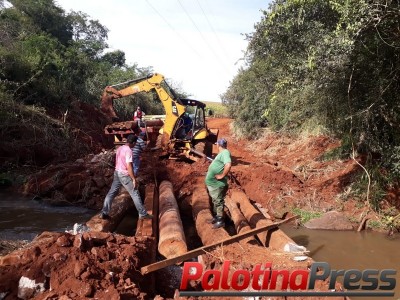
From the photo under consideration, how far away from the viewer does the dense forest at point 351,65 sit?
8219 mm

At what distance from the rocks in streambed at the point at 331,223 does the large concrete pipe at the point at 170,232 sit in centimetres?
360

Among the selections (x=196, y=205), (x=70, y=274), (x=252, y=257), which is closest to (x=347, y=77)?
(x=196, y=205)

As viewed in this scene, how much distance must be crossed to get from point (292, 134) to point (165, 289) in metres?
14.2

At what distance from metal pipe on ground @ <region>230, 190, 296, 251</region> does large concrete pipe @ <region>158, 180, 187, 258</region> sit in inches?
63.0

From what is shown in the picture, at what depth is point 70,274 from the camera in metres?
4.46

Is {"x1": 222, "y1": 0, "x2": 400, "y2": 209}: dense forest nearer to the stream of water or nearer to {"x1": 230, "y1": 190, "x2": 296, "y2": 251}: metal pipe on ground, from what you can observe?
the stream of water

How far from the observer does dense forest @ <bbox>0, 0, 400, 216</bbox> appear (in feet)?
28.6

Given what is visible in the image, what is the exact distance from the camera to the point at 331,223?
31.5 ft

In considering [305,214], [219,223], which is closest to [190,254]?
[219,223]

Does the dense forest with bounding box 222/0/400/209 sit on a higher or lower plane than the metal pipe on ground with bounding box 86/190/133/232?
higher

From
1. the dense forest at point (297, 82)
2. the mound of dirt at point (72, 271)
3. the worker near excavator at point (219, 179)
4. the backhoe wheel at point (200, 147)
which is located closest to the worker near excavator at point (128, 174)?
the worker near excavator at point (219, 179)

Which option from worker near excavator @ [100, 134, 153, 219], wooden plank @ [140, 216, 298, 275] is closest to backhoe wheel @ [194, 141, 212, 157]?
worker near excavator @ [100, 134, 153, 219]

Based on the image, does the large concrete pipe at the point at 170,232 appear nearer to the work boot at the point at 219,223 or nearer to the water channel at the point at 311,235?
the work boot at the point at 219,223

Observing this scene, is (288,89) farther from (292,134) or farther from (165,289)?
(292,134)
